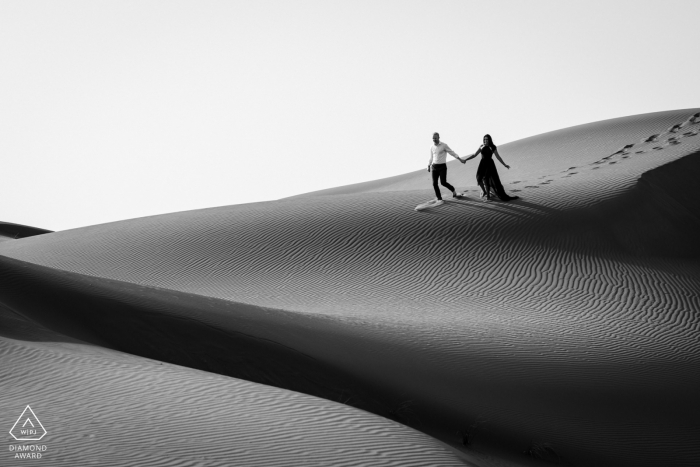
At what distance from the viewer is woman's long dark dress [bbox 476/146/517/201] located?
17.7 m

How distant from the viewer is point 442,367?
34.0ft

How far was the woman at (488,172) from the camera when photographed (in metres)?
17.3

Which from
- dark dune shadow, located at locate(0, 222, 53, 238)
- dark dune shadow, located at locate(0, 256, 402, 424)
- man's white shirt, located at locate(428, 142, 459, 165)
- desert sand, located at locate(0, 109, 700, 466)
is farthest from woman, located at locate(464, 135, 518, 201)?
dark dune shadow, located at locate(0, 222, 53, 238)

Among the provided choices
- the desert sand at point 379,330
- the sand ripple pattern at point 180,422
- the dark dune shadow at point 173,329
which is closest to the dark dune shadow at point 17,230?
the desert sand at point 379,330

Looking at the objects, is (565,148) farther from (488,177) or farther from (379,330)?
(379,330)

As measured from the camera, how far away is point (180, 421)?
5801 mm

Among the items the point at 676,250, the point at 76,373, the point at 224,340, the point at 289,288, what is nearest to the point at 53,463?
the point at 76,373

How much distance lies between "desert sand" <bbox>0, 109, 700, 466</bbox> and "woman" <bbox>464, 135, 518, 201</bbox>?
396 millimetres

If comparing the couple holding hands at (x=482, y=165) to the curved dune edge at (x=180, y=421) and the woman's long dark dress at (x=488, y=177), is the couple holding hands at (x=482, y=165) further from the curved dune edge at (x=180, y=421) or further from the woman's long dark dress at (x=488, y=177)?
the curved dune edge at (x=180, y=421)

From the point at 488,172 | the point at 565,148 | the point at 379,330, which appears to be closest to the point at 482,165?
the point at 488,172

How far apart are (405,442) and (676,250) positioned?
14019mm

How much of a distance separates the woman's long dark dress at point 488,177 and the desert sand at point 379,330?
0.39 meters

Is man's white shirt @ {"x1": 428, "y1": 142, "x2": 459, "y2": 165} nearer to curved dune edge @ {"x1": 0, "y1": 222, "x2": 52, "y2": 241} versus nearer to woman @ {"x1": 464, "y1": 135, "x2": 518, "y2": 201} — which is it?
woman @ {"x1": 464, "y1": 135, "x2": 518, "y2": 201}

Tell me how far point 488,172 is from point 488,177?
17.2 inches
